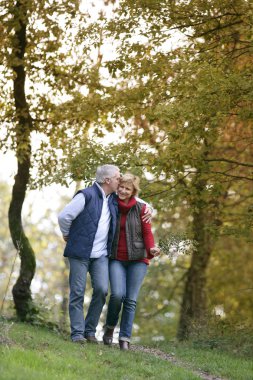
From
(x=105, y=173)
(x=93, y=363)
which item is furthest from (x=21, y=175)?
(x=93, y=363)

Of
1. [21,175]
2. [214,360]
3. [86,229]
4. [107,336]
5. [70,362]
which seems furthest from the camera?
[21,175]

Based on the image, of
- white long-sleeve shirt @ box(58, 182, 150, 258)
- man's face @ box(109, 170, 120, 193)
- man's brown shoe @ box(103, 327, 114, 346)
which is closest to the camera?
white long-sleeve shirt @ box(58, 182, 150, 258)

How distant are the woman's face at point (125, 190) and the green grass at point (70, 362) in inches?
81.4

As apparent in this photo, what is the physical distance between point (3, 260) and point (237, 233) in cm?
4210

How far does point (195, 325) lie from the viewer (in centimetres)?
1416

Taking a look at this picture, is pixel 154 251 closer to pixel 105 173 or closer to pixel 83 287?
pixel 83 287

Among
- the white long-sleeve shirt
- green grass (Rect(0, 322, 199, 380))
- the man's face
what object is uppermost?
the man's face

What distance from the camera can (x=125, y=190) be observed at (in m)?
10.2

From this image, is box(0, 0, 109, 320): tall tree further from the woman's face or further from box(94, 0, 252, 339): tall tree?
the woman's face

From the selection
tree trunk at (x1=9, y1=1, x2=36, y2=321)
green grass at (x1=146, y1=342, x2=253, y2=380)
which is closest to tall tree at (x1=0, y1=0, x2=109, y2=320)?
tree trunk at (x1=9, y1=1, x2=36, y2=321)

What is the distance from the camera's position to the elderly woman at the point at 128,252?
1013cm

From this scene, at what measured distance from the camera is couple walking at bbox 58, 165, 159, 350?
10094 mm

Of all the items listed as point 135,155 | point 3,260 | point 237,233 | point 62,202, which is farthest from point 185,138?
point 3,260

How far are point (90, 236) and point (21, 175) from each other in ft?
17.4
